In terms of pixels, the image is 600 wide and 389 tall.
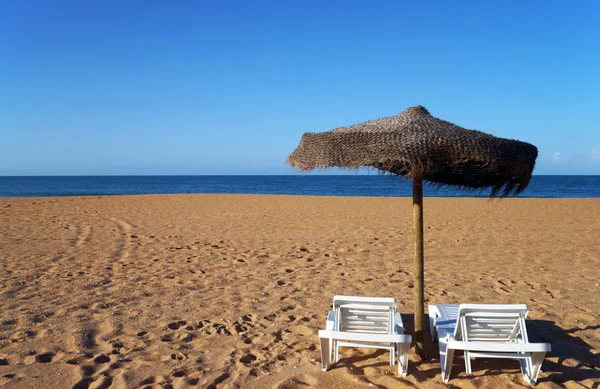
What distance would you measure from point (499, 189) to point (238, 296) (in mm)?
3371

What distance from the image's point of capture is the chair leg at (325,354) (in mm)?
3443

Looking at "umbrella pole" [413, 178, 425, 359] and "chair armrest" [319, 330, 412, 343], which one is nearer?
"chair armrest" [319, 330, 412, 343]

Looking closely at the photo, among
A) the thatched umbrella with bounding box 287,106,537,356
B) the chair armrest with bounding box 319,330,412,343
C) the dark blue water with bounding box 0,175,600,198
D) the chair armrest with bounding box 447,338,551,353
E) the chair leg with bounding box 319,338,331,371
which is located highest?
the thatched umbrella with bounding box 287,106,537,356

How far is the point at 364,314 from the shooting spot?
355 centimetres

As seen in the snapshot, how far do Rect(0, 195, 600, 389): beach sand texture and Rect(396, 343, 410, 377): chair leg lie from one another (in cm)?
7

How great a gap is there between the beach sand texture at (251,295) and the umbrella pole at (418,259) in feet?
0.62

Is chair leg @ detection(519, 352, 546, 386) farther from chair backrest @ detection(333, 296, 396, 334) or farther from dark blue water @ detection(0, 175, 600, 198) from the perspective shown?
dark blue water @ detection(0, 175, 600, 198)

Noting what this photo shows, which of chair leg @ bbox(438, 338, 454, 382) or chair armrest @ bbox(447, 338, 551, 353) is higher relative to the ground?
chair armrest @ bbox(447, 338, 551, 353)

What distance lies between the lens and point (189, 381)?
334 centimetres

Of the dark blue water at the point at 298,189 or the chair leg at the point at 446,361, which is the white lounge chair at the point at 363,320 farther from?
the dark blue water at the point at 298,189

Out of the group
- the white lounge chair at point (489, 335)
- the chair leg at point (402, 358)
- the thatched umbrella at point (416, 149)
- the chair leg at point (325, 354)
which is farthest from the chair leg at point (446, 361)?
the chair leg at point (325, 354)

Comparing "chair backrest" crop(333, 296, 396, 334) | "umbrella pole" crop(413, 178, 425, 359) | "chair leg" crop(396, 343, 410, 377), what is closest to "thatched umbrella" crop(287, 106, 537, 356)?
"umbrella pole" crop(413, 178, 425, 359)

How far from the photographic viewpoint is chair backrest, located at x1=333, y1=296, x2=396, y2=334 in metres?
3.51

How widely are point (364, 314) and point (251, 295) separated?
241cm
